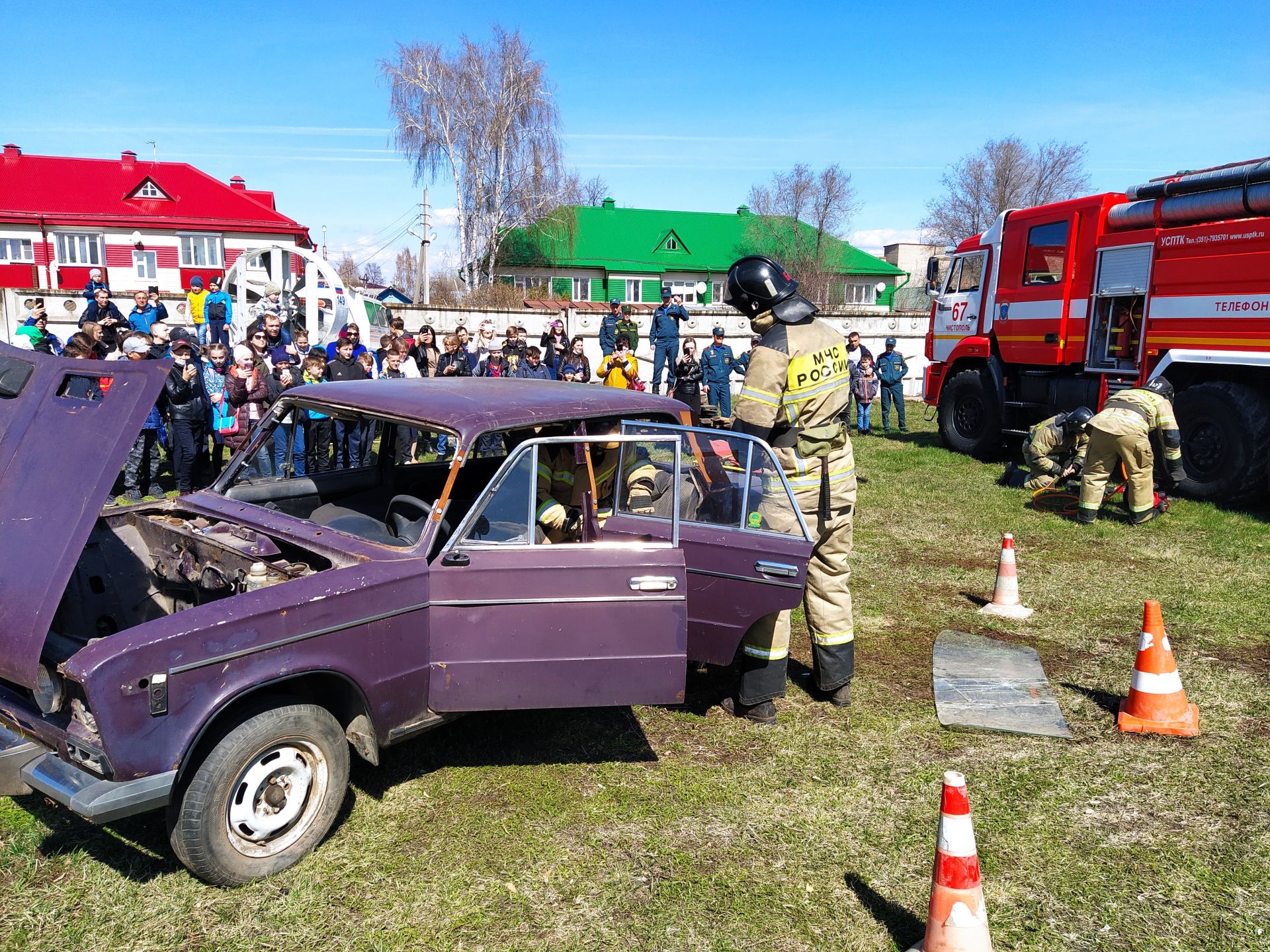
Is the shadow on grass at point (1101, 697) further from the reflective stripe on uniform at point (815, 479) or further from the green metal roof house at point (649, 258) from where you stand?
the green metal roof house at point (649, 258)

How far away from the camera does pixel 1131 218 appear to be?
1093 centimetres

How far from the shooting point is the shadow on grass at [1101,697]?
16.5 ft

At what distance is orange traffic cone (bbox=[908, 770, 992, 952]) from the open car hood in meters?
2.99

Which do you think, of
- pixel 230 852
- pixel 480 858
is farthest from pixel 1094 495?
pixel 230 852

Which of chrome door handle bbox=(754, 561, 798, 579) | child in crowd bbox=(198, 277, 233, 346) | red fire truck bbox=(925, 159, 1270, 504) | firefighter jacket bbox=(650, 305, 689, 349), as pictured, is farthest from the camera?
firefighter jacket bbox=(650, 305, 689, 349)

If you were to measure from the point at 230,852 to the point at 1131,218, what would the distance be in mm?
11519

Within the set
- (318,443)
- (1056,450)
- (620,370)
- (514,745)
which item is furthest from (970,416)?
(514,745)

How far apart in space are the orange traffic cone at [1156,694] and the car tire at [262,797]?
3921mm

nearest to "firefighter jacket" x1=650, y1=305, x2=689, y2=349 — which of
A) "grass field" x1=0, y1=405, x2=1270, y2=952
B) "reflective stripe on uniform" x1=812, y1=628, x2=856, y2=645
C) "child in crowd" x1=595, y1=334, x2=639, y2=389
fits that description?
"child in crowd" x1=595, y1=334, x2=639, y2=389

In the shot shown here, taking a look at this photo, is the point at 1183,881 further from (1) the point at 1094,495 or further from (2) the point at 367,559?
(1) the point at 1094,495

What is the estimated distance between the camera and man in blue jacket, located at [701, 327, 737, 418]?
51.1ft

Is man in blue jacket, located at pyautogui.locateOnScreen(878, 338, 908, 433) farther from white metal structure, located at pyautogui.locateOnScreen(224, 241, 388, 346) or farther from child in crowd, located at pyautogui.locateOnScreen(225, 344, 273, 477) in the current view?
child in crowd, located at pyautogui.locateOnScreen(225, 344, 273, 477)

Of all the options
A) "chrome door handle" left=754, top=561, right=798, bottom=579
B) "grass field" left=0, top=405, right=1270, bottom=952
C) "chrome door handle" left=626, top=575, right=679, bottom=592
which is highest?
"chrome door handle" left=626, top=575, right=679, bottom=592

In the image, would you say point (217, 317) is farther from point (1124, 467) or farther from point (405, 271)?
point (405, 271)
